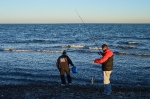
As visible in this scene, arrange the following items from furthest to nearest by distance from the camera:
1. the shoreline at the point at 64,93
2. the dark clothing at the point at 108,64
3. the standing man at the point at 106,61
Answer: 1. the shoreline at the point at 64,93
2. the dark clothing at the point at 108,64
3. the standing man at the point at 106,61

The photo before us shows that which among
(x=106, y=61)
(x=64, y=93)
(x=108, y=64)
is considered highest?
(x=106, y=61)

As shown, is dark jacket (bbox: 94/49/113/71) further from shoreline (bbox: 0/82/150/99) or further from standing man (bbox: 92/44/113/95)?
shoreline (bbox: 0/82/150/99)

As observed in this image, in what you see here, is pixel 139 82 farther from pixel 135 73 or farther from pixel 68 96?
pixel 68 96

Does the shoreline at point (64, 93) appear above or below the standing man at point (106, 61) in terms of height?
below

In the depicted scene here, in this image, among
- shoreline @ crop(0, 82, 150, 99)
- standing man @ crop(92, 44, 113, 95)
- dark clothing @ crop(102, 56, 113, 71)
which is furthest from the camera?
shoreline @ crop(0, 82, 150, 99)

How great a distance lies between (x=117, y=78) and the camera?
1797 cm

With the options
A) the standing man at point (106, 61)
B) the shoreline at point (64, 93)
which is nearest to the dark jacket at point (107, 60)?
the standing man at point (106, 61)

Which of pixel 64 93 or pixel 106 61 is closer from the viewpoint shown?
pixel 106 61

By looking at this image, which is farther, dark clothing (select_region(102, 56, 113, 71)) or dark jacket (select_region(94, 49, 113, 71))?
dark clothing (select_region(102, 56, 113, 71))

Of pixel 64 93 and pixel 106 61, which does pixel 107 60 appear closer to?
pixel 106 61

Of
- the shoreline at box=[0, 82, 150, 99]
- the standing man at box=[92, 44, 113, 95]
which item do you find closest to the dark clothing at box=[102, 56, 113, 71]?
the standing man at box=[92, 44, 113, 95]

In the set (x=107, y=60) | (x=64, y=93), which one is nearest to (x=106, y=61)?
(x=107, y=60)

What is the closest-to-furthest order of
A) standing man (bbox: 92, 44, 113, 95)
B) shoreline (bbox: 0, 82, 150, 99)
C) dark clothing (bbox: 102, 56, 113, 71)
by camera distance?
standing man (bbox: 92, 44, 113, 95) → dark clothing (bbox: 102, 56, 113, 71) → shoreline (bbox: 0, 82, 150, 99)

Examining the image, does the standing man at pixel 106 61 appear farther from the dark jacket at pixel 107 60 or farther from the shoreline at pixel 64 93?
the shoreline at pixel 64 93
